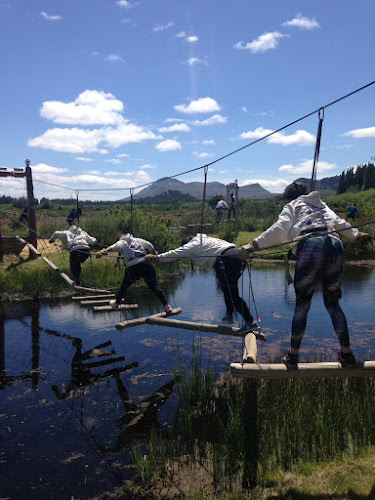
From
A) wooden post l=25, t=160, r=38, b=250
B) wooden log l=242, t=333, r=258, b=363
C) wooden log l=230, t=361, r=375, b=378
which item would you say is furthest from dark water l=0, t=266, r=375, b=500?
wooden post l=25, t=160, r=38, b=250

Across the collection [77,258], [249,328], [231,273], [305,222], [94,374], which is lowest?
[94,374]

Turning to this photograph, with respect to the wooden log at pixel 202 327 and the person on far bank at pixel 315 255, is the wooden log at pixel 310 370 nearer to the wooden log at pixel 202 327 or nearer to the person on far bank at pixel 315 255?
the person on far bank at pixel 315 255

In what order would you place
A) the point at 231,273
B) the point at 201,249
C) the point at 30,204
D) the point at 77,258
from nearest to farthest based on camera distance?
the point at 231,273 < the point at 201,249 < the point at 77,258 < the point at 30,204

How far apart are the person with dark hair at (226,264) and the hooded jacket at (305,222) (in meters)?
1.57

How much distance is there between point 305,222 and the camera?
399 cm

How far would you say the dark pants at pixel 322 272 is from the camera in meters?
3.87

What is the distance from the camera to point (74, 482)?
4293 mm

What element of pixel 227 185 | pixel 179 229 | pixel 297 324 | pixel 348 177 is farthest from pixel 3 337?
pixel 348 177

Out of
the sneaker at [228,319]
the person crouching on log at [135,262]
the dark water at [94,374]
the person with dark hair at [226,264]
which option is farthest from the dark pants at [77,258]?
the sneaker at [228,319]

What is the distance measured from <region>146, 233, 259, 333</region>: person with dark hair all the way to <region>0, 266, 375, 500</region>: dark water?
0.92ft

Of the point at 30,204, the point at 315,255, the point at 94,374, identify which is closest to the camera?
the point at 315,255

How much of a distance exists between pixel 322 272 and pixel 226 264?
211cm

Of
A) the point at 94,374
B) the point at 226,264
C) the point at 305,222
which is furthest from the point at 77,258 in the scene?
the point at 305,222

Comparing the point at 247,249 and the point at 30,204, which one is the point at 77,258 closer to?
the point at 30,204
